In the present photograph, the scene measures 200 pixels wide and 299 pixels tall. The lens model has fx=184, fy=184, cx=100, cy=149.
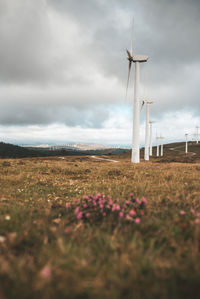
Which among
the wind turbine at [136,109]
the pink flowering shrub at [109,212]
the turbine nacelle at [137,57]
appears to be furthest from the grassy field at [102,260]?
the turbine nacelle at [137,57]

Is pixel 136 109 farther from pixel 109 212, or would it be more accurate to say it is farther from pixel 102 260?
pixel 102 260

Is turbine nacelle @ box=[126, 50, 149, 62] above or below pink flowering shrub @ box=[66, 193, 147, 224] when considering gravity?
above

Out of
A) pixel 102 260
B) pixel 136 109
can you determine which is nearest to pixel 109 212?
pixel 102 260

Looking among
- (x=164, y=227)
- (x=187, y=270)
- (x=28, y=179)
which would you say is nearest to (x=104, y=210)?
(x=164, y=227)

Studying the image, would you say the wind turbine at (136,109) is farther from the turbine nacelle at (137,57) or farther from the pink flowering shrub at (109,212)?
the pink flowering shrub at (109,212)

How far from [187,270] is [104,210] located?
228 cm

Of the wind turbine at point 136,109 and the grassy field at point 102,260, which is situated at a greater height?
the wind turbine at point 136,109

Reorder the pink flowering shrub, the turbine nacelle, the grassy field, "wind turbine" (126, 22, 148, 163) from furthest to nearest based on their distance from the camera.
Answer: the turbine nacelle < "wind turbine" (126, 22, 148, 163) < the pink flowering shrub < the grassy field

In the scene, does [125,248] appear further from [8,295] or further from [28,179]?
[28,179]

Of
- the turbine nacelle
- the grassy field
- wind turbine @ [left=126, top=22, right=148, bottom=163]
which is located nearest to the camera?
the grassy field

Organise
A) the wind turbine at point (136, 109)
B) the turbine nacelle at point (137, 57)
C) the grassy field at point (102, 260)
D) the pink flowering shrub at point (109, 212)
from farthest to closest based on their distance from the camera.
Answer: the turbine nacelle at point (137, 57)
the wind turbine at point (136, 109)
the pink flowering shrub at point (109, 212)
the grassy field at point (102, 260)

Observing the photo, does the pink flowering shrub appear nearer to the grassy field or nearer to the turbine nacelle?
the grassy field

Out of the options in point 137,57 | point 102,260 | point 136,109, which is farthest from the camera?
point 137,57

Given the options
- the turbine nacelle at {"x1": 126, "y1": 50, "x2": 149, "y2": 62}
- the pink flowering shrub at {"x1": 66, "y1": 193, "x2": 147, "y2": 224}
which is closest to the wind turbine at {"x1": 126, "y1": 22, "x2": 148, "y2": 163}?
the turbine nacelle at {"x1": 126, "y1": 50, "x2": 149, "y2": 62}
